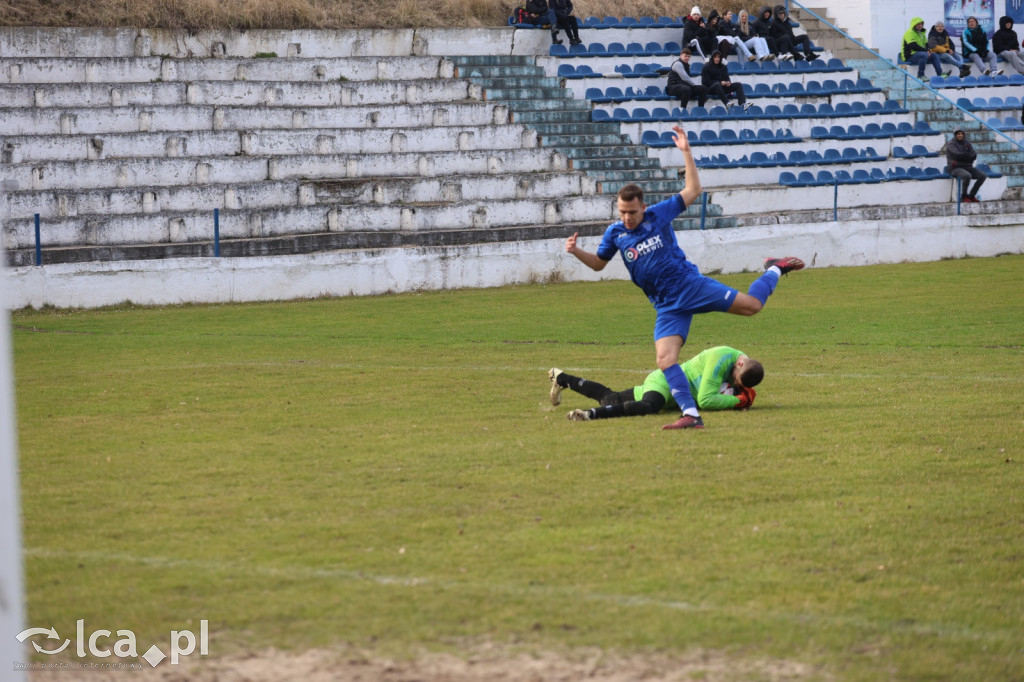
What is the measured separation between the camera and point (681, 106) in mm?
29438

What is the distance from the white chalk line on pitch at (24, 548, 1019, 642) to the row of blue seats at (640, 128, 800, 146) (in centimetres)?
2350

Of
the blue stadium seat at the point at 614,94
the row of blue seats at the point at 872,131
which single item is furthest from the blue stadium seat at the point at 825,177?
the blue stadium seat at the point at 614,94

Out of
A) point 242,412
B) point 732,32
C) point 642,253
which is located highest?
point 732,32

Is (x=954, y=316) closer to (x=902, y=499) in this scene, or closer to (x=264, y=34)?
(x=902, y=499)

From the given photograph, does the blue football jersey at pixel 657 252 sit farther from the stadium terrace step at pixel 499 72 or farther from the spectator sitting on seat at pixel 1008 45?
the spectator sitting on seat at pixel 1008 45

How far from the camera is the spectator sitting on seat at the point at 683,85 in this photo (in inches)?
1154

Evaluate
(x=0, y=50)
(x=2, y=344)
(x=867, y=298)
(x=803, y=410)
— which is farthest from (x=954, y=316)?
(x=0, y=50)

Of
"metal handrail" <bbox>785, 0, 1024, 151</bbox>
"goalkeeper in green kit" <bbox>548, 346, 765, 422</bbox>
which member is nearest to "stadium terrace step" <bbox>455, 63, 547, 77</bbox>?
"metal handrail" <bbox>785, 0, 1024, 151</bbox>

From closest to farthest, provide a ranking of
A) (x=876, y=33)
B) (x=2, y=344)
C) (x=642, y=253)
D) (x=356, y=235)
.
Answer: (x=2, y=344)
(x=642, y=253)
(x=356, y=235)
(x=876, y=33)

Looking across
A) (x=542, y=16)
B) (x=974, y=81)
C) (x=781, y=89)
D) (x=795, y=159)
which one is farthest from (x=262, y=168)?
(x=974, y=81)

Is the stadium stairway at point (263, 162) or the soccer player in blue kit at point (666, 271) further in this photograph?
the stadium stairway at point (263, 162)

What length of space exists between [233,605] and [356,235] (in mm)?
17815

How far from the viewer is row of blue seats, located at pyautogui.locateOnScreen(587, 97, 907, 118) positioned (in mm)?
28766

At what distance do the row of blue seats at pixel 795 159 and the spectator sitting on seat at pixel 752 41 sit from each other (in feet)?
12.7
